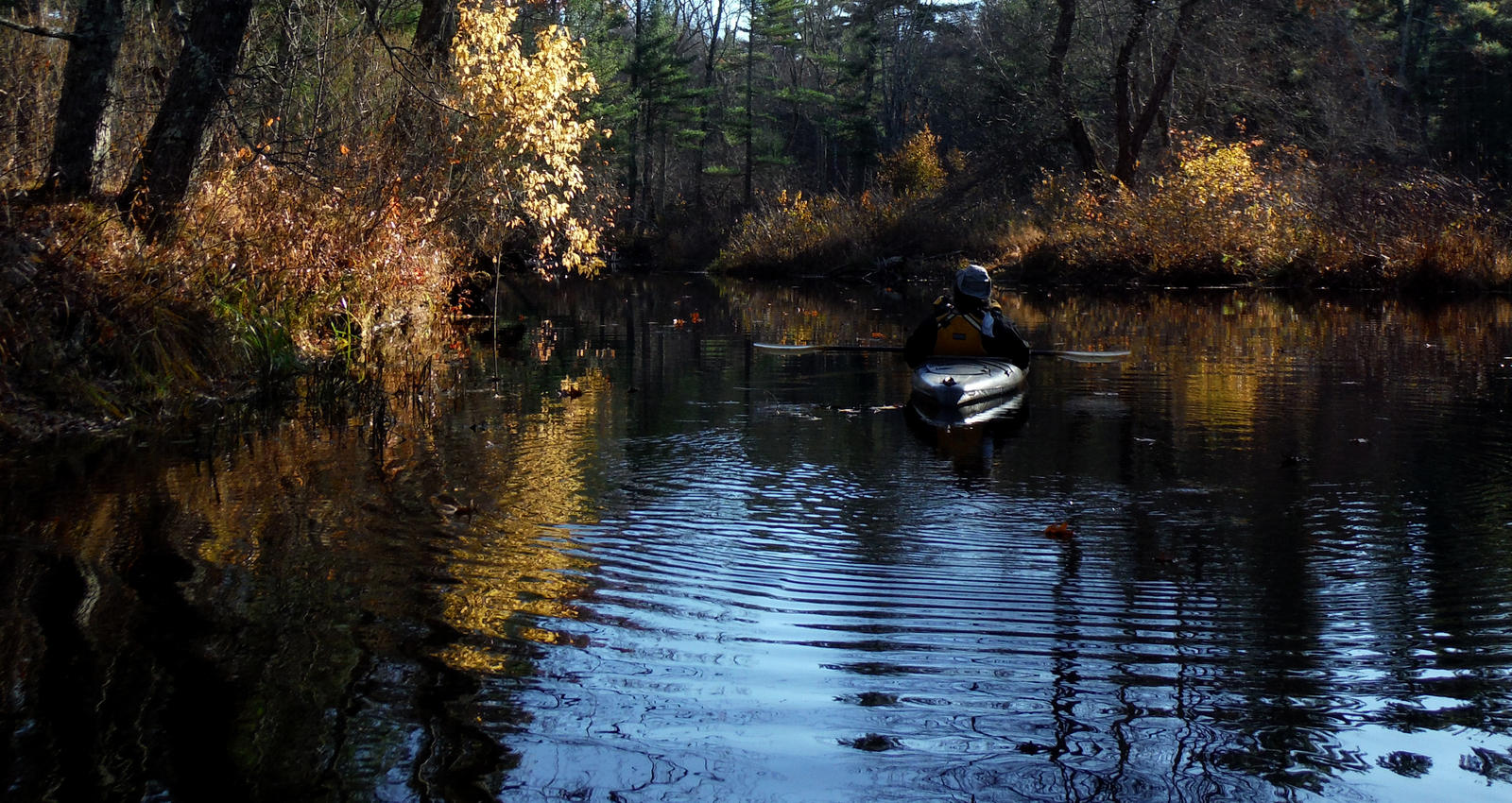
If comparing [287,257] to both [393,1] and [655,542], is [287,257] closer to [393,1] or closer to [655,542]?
[655,542]

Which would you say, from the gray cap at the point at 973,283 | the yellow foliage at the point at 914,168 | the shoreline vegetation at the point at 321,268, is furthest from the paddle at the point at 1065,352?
the yellow foliage at the point at 914,168

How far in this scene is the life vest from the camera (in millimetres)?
12722

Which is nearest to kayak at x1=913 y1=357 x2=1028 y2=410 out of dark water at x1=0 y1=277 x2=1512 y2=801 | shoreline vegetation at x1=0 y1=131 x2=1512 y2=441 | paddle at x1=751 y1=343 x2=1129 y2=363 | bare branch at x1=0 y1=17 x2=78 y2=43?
dark water at x1=0 y1=277 x2=1512 y2=801

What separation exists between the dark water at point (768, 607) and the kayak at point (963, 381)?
0.39 metres

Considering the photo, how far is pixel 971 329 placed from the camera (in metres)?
12.7

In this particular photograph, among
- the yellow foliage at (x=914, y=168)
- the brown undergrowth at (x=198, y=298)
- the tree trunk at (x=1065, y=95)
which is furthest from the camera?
the yellow foliage at (x=914, y=168)

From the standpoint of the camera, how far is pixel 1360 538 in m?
6.90

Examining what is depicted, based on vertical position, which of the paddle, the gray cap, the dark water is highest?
the gray cap

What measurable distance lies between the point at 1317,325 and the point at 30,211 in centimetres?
1638

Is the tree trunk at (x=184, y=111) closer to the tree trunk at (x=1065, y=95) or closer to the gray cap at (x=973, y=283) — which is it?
the gray cap at (x=973, y=283)

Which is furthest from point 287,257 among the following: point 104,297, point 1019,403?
point 1019,403

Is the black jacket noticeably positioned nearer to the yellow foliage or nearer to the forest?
the forest

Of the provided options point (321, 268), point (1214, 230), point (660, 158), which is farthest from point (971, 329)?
point (660, 158)

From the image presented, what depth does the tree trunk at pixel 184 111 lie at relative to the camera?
1118 centimetres
